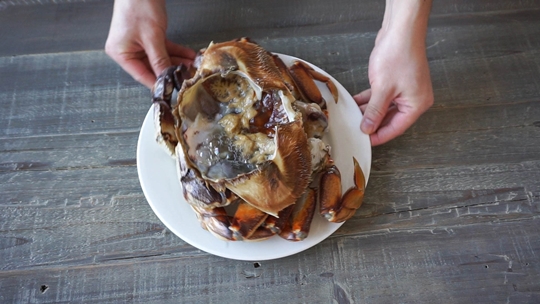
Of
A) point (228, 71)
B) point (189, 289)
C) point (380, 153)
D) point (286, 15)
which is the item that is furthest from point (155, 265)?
point (286, 15)

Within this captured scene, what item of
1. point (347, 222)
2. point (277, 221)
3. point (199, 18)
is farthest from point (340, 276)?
point (199, 18)

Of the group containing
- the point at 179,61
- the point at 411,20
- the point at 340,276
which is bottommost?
the point at 340,276

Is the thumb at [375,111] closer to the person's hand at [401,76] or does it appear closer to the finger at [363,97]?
the person's hand at [401,76]

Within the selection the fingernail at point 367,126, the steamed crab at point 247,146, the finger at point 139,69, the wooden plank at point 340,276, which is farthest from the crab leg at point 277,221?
the finger at point 139,69

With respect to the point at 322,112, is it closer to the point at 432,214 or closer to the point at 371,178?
the point at 371,178

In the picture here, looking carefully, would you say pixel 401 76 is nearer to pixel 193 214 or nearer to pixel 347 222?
pixel 347 222

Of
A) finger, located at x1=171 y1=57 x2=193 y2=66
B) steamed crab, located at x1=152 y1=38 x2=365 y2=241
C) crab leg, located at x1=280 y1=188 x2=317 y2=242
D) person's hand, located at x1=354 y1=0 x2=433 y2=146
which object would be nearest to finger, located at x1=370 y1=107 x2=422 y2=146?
person's hand, located at x1=354 y1=0 x2=433 y2=146
